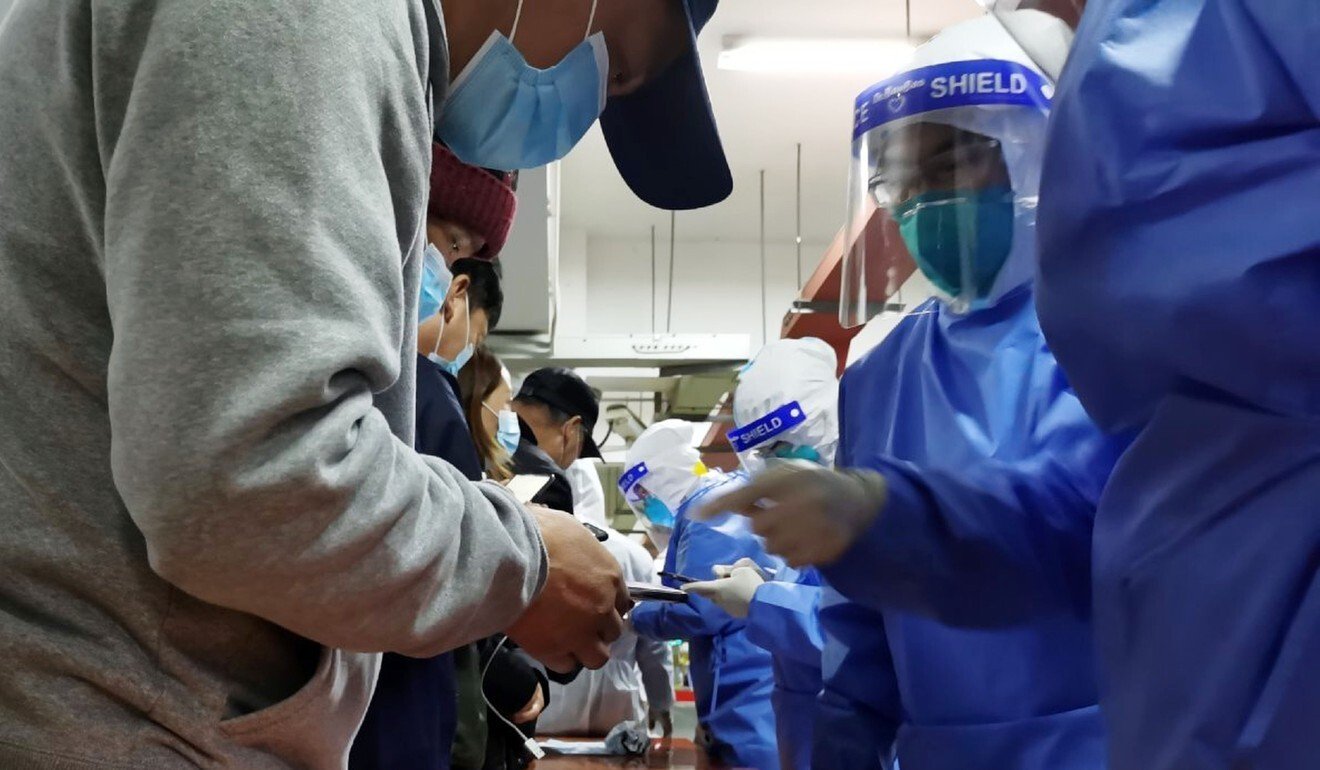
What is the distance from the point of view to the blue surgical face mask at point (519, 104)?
100cm

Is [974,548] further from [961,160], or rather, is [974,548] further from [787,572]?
[787,572]

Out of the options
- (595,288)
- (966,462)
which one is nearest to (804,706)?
(966,462)

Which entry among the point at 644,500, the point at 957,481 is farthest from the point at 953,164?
the point at 644,500

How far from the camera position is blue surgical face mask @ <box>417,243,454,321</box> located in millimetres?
1696

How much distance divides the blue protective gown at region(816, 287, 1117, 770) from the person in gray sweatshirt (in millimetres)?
453

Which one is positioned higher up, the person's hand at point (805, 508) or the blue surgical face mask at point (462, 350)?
the person's hand at point (805, 508)

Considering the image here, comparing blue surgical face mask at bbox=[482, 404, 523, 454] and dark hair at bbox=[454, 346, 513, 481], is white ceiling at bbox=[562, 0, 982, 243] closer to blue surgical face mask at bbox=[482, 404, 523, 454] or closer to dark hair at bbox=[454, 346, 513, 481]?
blue surgical face mask at bbox=[482, 404, 523, 454]

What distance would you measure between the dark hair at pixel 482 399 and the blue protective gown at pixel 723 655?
89 cm

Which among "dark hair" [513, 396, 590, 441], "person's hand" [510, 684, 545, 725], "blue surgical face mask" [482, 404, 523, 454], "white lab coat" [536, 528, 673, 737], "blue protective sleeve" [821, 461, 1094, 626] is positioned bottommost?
"white lab coat" [536, 528, 673, 737]

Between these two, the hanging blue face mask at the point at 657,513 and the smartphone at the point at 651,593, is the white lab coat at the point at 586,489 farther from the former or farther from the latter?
the smartphone at the point at 651,593

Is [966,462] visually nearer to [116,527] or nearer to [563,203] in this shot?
[116,527]

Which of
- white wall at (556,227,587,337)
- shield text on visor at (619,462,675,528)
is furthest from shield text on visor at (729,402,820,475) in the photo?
white wall at (556,227,587,337)

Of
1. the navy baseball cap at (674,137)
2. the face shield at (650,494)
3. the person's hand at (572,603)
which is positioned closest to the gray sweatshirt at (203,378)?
the person's hand at (572,603)

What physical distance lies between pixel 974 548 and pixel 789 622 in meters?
1.41
